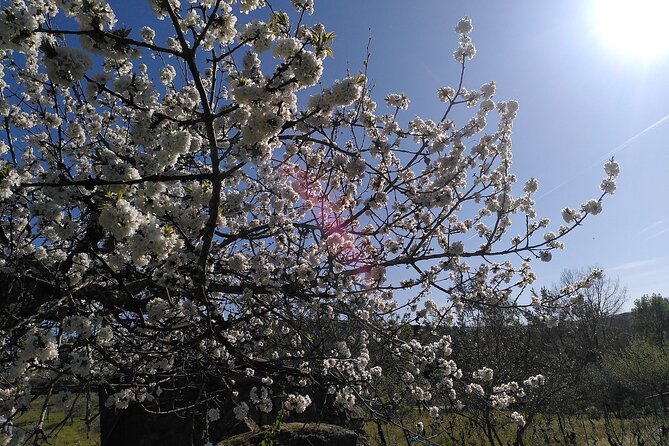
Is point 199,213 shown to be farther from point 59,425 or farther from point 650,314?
point 650,314

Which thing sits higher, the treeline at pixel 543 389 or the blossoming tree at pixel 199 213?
the blossoming tree at pixel 199 213

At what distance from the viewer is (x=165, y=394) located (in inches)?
293

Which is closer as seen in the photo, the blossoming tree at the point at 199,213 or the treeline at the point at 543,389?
the blossoming tree at the point at 199,213

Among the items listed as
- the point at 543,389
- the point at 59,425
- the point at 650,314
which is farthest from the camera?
the point at 650,314

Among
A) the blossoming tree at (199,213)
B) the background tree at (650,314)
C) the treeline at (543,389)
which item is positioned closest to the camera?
the blossoming tree at (199,213)

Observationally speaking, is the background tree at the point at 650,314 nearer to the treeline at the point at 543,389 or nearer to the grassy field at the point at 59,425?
the treeline at the point at 543,389

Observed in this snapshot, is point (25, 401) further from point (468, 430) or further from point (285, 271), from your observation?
point (468, 430)

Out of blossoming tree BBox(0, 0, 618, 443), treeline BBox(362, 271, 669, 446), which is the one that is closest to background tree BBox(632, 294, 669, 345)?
treeline BBox(362, 271, 669, 446)

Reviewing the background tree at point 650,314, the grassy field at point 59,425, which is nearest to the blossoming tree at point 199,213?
the grassy field at point 59,425

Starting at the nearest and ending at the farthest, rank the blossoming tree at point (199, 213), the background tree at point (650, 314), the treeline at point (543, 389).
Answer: the blossoming tree at point (199, 213), the treeline at point (543, 389), the background tree at point (650, 314)

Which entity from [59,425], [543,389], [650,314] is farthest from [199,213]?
[650,314]

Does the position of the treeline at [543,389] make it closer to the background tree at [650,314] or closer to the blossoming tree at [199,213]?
the blossoming tree at [199,213]

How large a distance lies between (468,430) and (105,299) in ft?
38.2

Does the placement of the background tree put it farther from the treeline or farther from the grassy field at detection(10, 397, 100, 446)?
the grassy field at detection(10, 397, 100, 446)
